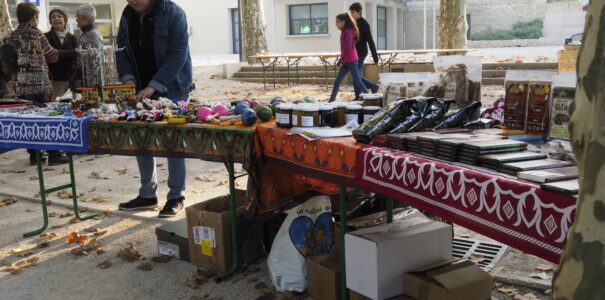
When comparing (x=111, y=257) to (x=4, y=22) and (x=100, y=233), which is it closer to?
(x=100, y=233)

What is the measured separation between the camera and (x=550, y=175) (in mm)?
1782

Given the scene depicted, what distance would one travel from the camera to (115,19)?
102ft

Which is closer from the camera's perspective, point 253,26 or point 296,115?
point 296,115

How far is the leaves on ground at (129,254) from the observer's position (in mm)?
4109

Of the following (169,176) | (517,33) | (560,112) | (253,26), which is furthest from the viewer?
(517,33)

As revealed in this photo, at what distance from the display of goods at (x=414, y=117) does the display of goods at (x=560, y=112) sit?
0.55 metres

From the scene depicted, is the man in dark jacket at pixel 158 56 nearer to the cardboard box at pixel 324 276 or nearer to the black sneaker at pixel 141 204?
the black sneaker at pixel 141 204

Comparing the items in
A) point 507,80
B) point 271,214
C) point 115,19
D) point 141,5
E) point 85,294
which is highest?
point 115,19

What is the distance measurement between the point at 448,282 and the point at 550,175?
1.02m

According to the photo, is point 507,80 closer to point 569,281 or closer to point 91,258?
point 569,281

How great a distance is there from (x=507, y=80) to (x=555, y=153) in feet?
1.75

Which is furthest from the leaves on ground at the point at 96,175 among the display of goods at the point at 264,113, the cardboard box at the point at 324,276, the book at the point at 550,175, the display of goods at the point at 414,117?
the book at the point at 550,175

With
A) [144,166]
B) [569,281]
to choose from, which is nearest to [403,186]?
[569,281]

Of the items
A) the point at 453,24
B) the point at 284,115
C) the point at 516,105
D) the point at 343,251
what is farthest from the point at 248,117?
the point at 453,24
